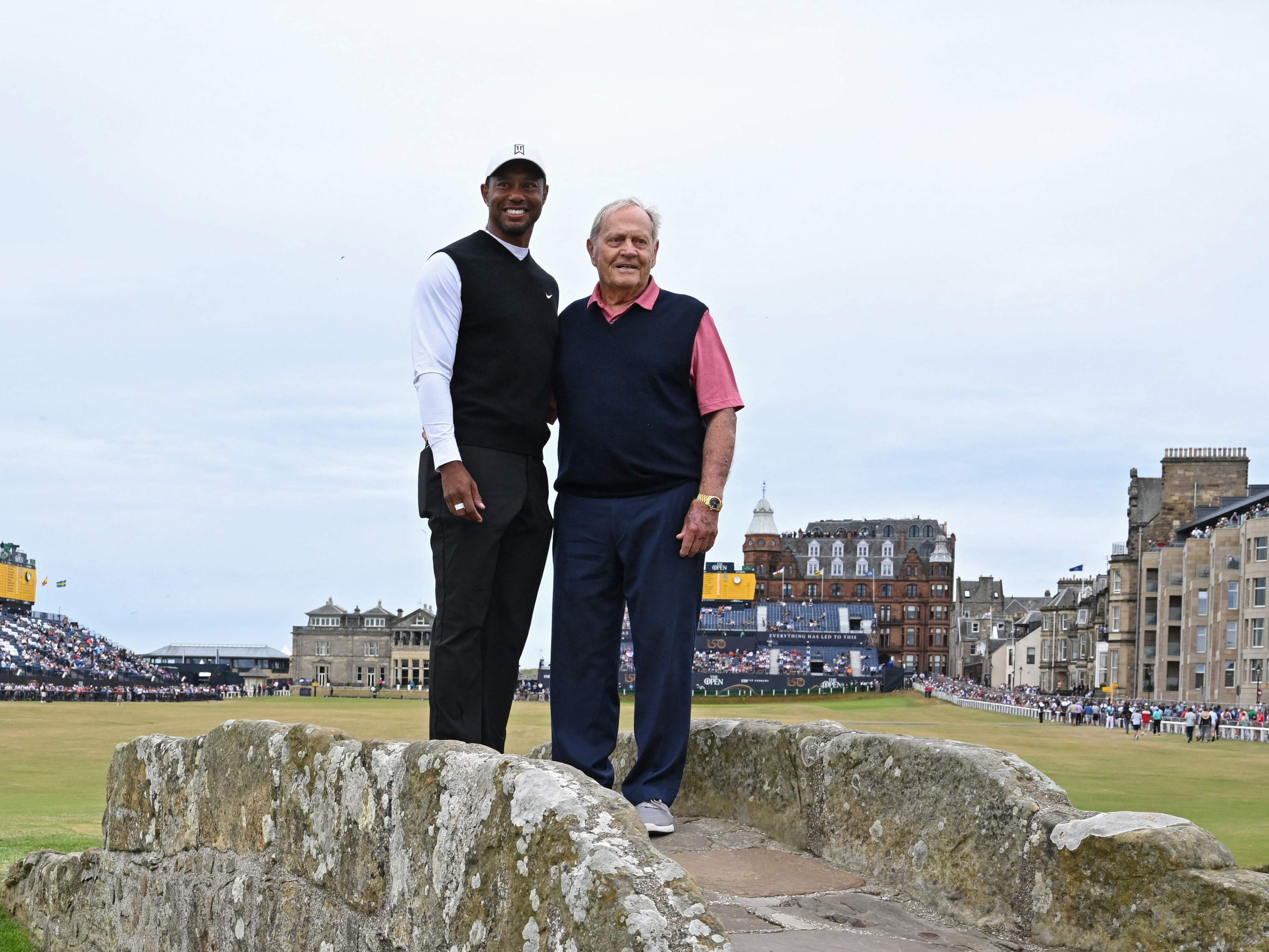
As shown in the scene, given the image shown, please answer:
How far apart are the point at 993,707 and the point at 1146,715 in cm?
2013

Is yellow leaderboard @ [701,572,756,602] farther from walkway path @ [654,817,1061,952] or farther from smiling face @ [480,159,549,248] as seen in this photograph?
smiling face @ [480,159,549,248]

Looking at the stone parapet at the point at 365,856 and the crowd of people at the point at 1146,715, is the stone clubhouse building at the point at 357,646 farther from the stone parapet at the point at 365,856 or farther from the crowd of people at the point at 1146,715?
the stone parapet at the point at 365,856

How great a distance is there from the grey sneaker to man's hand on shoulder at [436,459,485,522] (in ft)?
4.38

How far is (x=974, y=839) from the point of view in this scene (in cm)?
448

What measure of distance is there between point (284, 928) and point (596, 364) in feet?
7.90

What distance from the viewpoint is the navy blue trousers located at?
4.87 metres

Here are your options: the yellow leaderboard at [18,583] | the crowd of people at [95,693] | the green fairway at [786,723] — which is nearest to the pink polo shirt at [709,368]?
the green fairway at [786,723]

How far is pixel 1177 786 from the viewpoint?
23125 mm

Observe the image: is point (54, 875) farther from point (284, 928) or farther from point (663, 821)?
point (663, 821)

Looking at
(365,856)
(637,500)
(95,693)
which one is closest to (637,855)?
(365,856)

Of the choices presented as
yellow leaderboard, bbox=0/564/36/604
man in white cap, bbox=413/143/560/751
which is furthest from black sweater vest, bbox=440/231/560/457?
yellow leaderboard, bbox=0/564/36/604

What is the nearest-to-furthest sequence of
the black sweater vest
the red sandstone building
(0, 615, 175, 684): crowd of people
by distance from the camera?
the black sweater vest, (0, 615, 175, 684): crowd of people, the red sandstone building

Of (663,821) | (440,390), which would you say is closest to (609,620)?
(663,821)

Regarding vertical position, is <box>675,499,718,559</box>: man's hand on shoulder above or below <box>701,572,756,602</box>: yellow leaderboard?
above
